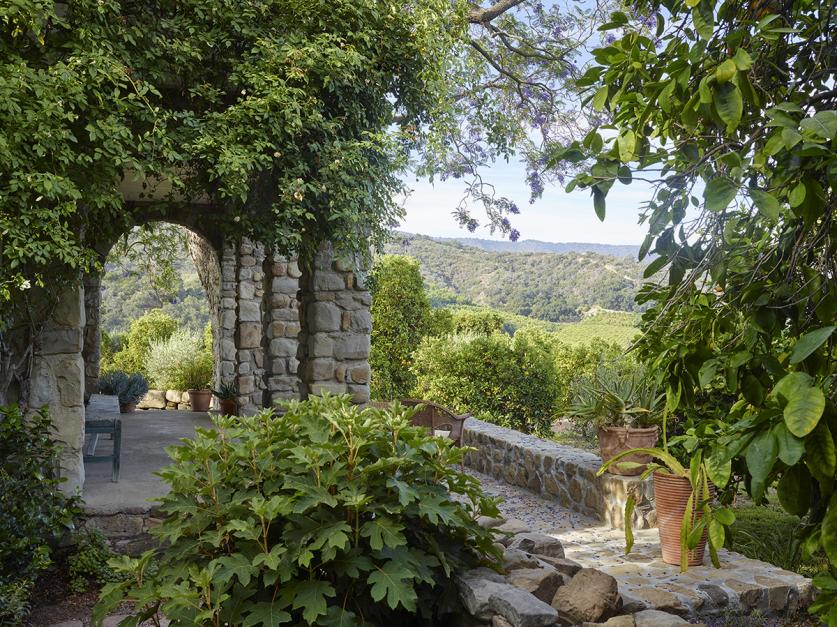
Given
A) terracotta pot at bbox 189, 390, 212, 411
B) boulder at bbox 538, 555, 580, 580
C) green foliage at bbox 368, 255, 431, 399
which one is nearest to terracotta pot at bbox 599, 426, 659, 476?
boulder at bbox 538, 555, 580, 580

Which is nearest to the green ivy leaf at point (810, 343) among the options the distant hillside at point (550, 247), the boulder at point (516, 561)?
the boulder at point (516, 561)

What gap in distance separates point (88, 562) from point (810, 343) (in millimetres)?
4420

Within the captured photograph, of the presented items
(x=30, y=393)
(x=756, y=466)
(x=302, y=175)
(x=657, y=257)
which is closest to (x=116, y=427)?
(x=30, y=393)

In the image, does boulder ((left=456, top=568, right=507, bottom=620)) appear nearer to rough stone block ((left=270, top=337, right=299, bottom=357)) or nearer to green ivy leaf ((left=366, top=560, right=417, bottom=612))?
green ivy leaf ((left=366, top=560, right=417, bottom=612))

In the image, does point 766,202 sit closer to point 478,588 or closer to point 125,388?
point 478,588

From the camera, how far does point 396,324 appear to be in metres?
10.8

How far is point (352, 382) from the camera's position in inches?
220

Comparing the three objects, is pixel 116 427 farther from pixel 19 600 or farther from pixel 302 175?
pixel 302 175

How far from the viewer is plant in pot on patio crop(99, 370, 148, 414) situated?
956cm

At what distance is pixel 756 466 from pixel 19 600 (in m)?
3.71

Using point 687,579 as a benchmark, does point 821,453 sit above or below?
above

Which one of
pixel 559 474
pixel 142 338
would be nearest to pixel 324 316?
pixel 559 474

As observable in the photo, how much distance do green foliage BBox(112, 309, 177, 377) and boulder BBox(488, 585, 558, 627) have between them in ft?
38.1

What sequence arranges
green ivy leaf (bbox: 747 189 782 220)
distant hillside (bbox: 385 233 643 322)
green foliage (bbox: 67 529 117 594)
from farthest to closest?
1. distant hillside (bbox: 385 233 643 322)
2. green foliage (bbox: 67 529 117 594)
3. green ivy leaf (bbox: 747 189 782 220)
